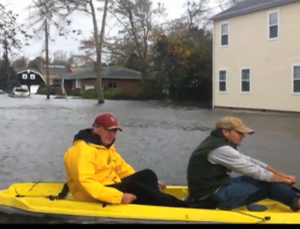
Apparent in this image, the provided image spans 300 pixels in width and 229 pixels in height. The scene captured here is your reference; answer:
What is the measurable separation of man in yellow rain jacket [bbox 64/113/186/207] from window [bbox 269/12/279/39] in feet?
83.3

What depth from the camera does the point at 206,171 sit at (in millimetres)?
5230

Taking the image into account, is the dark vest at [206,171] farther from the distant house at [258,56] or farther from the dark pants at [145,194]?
the distant house at [258,56]

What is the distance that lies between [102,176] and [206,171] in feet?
3.22

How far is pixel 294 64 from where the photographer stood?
2800 centimetres

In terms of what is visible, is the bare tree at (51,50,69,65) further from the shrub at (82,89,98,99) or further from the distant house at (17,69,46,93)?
the shrub at (82,89,98,99)

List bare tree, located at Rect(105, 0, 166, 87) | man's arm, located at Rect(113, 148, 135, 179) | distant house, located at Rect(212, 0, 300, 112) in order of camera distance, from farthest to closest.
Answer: bare tree, located at Rect(105, 0, 166, 87)
distant house, located at Rect(212, 0, 300, 112)
man's arm, located at Rect(113, 148, 135, 179)

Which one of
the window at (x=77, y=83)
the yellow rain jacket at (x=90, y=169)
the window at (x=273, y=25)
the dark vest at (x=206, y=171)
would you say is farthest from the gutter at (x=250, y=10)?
the window at (x=77, y=83)

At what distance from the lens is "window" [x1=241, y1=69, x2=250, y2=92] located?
31.7m

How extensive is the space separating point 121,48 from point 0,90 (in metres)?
34.3

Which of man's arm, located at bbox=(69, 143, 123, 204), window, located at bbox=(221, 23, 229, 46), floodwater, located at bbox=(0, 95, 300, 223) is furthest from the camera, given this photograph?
window, located at bbox=(221, 23, 229, 46)

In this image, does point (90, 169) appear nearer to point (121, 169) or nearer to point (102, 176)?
point (102, 176)

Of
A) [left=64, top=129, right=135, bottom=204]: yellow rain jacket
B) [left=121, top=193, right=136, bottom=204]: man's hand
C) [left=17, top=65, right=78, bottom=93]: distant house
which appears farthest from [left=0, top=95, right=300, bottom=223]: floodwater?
[left=17, top=65, right=78, bottom=93]: distant house

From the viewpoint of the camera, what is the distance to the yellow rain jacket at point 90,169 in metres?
4.88
